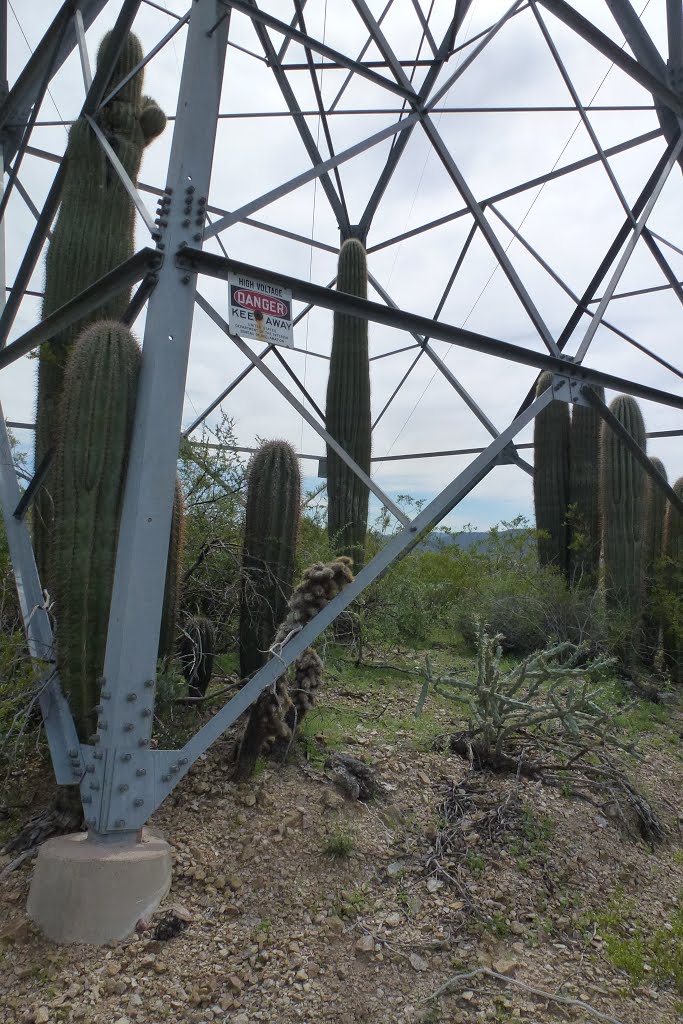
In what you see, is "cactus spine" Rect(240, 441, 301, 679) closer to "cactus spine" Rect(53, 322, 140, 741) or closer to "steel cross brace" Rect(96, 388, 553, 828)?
"steel cross brace" Rect(96, 388, 553, 828)

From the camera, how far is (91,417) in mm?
3449

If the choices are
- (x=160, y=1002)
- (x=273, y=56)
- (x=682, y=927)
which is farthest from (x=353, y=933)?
(x=273, y=56)

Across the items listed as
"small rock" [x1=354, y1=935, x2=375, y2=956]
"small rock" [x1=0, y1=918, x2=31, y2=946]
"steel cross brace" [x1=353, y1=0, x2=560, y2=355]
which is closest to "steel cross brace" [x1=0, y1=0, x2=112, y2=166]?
"steel cross brace" [x1=353, y1=0, x2=560, y2=355]

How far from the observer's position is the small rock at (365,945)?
2.99 meters

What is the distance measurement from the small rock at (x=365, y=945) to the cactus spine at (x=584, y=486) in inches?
254

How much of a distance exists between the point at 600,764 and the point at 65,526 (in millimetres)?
3512

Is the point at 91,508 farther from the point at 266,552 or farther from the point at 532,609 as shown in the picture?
the point at 532,609

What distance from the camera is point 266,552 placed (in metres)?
5.02

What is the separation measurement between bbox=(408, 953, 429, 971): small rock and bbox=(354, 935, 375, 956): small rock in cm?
16

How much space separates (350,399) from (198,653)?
16.7 feet

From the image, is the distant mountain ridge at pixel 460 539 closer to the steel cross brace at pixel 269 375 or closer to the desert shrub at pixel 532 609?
the desert shrub at pixel 532 609

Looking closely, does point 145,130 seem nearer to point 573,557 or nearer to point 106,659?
point 106,659

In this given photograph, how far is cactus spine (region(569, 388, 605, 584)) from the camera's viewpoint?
8.91 metres

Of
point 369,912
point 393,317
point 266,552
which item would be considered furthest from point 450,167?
point 369,912
